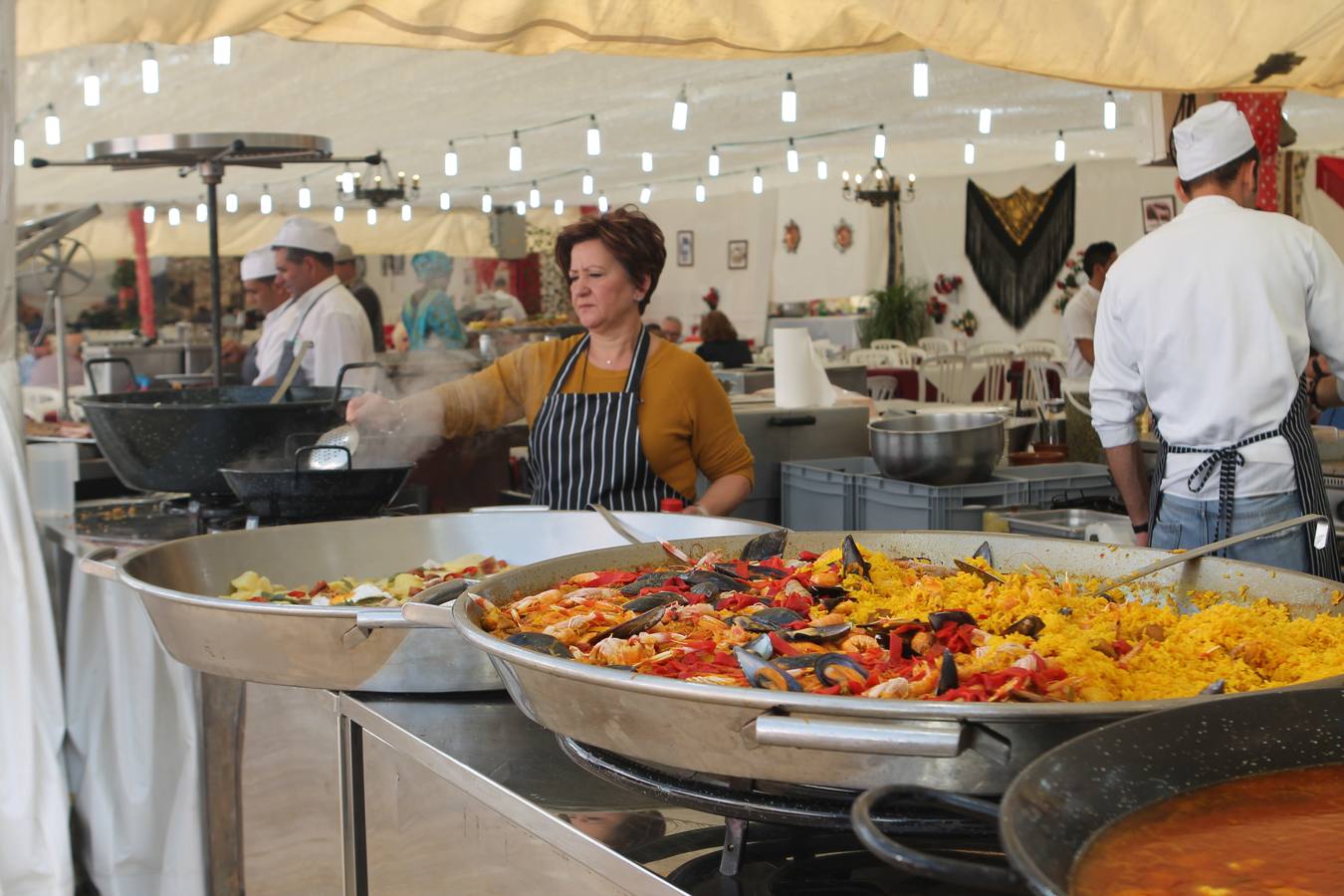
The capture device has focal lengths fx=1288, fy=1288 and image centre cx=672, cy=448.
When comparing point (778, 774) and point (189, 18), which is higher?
point (189, 18)

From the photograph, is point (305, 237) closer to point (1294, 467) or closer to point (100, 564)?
point (100, 564)

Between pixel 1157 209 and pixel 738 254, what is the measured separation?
6.57 meters

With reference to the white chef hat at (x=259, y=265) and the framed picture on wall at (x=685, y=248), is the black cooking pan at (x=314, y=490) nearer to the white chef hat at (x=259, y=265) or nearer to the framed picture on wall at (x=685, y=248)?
the white chef hat at (x=259, y=265)

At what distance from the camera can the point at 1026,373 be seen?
10.2 meters

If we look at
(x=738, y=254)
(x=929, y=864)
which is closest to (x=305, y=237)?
(x=929, y=864)

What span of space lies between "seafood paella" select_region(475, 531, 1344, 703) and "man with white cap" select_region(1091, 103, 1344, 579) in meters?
1.30

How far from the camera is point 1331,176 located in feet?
35.0

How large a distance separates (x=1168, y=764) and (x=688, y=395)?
1.94m

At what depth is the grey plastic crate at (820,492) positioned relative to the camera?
378cm

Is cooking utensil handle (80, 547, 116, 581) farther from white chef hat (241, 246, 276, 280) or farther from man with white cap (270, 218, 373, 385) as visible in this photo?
white chef hat (241, 246, 276, 280)

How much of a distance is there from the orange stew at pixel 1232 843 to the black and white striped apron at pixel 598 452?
73.8 inches

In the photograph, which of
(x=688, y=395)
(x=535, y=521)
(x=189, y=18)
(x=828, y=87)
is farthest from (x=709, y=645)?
(x=828, y=87)

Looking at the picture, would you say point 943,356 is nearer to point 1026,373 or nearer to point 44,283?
point 1026,373

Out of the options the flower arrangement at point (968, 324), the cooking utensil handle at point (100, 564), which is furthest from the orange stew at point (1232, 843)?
the flower arrangement at point (968, 324)
